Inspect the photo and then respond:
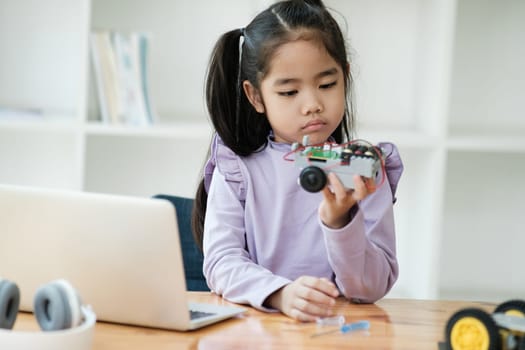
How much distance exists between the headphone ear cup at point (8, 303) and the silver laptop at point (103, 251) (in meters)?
0.13

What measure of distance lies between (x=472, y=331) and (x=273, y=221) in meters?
0.67

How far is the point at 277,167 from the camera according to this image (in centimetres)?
162

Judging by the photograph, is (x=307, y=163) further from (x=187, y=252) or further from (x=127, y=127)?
(x=127, y=127)

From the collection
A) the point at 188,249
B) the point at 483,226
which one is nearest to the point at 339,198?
the point at 188,249

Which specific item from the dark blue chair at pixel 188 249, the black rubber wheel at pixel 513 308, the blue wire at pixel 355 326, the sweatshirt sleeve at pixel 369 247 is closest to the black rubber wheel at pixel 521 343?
the black rubber wheel at pixel 513 308

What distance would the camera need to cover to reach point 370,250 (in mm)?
1402

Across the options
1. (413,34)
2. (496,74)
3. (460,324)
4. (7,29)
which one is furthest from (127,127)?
(460,324)

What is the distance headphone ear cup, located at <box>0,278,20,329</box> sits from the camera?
972mm

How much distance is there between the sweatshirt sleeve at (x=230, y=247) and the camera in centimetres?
134

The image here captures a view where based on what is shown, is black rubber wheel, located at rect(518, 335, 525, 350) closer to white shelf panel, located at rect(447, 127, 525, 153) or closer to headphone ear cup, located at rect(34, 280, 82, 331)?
headphone ear cup, located at rect(34, 280, 82, 331)

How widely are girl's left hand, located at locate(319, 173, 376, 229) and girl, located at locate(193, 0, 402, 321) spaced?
0.27 ft

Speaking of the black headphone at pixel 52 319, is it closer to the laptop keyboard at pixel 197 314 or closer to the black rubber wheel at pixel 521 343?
the laptop keyboard at pixel 197 314

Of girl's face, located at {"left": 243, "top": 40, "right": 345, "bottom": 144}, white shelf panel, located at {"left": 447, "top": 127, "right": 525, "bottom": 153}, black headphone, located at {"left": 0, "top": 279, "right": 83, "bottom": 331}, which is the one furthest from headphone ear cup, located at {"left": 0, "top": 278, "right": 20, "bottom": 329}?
white shelf panel, located at {"left": 447, "top": 127, "right": 525, "bottom": 153}

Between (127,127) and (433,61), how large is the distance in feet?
3.23
